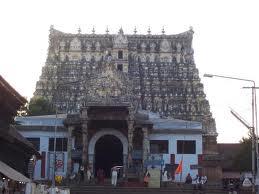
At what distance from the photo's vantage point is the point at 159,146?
5784 centimetres

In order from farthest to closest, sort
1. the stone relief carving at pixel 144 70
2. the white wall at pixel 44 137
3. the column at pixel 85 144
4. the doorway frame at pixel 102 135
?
the stone relief carving at pixel 144 70 → the white wall at pixel 44 137 → the doorway frame at pixel 102 135 → the column at pixel 85 144

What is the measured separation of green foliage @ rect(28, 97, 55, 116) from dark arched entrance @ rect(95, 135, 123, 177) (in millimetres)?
34744

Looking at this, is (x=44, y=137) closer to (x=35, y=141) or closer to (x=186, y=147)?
(x=35, y=141)

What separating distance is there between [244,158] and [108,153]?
3347 cm

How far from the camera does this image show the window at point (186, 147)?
57.5 metres

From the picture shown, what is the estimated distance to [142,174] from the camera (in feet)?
169

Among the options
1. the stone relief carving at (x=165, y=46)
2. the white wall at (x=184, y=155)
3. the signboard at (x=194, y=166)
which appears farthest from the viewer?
the stone relief carving at (x=165, y=46)

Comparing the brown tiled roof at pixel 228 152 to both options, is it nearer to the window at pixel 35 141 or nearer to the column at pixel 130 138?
the column at pixel 130 138

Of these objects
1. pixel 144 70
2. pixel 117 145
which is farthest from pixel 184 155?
pixel 144 70

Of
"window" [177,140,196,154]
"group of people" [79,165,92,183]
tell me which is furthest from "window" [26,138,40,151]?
"window" [177,140,196,154]

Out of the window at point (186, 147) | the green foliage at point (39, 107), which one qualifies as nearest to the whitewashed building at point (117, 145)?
the window at point (186, 147)

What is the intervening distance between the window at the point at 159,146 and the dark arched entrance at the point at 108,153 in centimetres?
304

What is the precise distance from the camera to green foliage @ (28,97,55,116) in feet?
303

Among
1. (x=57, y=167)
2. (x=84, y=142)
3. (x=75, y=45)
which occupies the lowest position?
(x=57, y=167)
